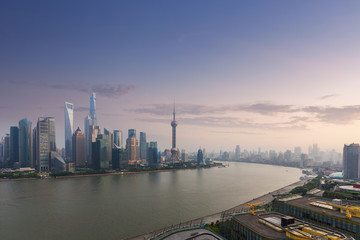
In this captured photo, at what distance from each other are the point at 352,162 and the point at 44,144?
88616 mm

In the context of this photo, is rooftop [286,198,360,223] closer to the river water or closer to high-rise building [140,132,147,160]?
the river water

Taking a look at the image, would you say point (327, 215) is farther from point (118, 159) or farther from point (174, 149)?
point (174, 149)

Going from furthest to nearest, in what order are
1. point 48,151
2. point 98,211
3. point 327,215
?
1. point 48,151
2. point 98,211
3. point 327,215

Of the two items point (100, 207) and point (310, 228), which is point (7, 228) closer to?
point (100, 207)

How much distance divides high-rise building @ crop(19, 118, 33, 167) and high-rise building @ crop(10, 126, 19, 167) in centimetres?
368

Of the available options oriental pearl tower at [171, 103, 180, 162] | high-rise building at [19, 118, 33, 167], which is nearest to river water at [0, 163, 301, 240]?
high-rise building at [19, 118, 33, 167]

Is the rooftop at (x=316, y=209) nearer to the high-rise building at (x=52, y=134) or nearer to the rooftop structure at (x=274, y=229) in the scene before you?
the rooftop structure at (x=274, y=229)

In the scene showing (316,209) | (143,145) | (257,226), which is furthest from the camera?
(143,145)

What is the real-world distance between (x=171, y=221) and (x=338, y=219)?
1400 cm

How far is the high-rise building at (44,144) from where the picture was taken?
6297 cm

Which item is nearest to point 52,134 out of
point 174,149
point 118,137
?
point 118,137

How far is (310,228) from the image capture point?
1221cm

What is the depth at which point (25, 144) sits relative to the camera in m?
72.1

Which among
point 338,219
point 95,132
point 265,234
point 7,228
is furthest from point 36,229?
point 95,132
